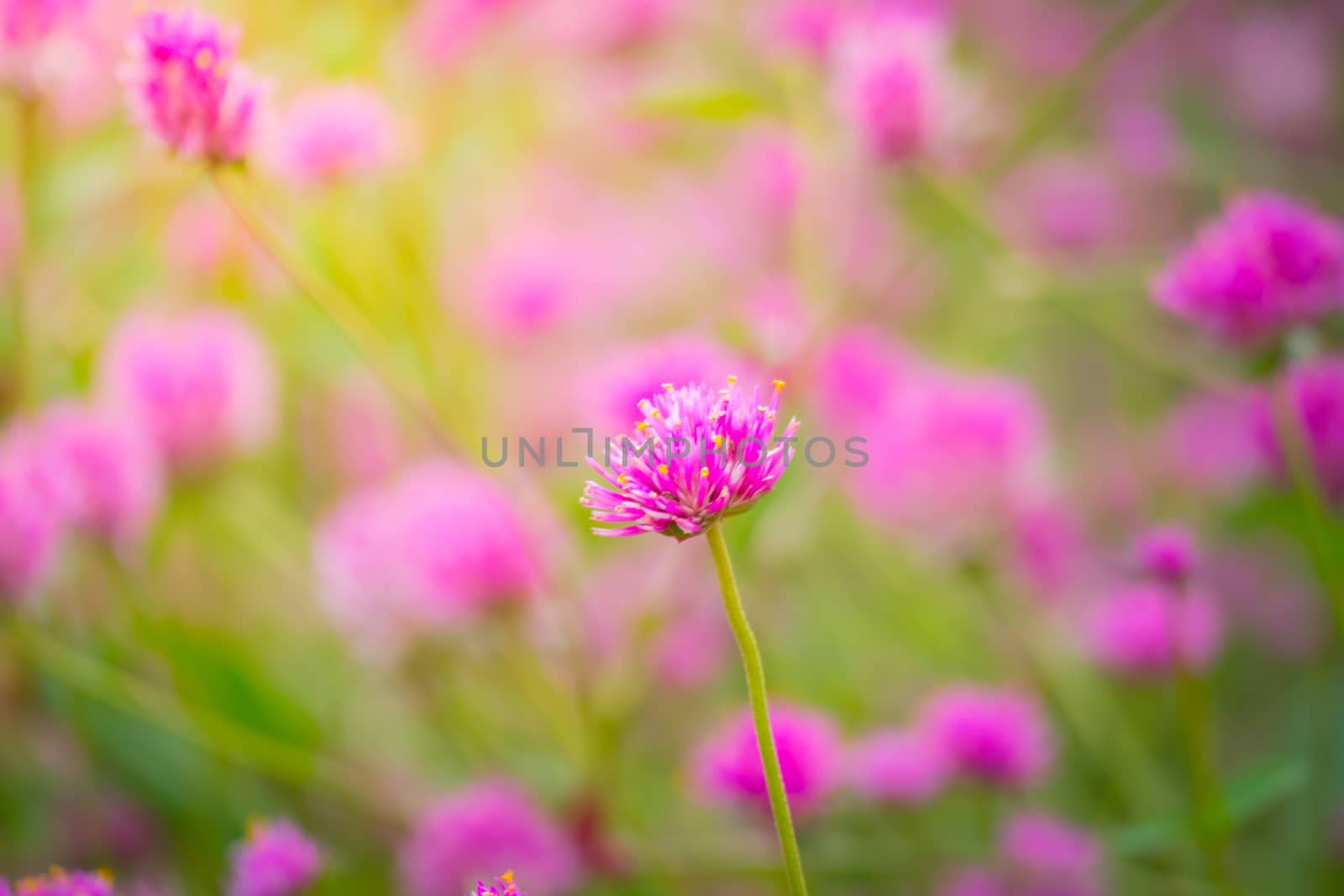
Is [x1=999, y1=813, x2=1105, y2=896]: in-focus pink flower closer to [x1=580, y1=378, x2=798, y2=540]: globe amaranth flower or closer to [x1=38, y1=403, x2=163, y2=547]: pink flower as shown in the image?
[x1=580, y1=378, x2=798, y2=540]: globe amaranth flower

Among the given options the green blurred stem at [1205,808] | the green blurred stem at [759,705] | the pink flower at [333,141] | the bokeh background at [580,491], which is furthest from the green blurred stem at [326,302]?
the green blurred stem at [1205,808]

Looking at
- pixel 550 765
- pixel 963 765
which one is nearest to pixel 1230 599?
pixel 963 765

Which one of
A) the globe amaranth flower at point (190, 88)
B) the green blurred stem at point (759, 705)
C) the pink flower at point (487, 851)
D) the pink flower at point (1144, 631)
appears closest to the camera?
the green blurred stem at point (759, 705)

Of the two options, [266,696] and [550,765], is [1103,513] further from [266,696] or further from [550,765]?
[266,696]

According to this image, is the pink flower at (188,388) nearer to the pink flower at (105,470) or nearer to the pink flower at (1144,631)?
the pink flower at (105,470)

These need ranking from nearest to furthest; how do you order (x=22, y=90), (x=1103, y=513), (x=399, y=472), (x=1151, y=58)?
1. (x=22, y=90)
2. (x=399, y=472)
3. (x=1103, y=513)
4. (x=1151, y=58)

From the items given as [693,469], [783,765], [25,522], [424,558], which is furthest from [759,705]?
[25,522]

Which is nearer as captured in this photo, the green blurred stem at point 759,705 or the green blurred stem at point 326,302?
the green blurred stem at point 759,705

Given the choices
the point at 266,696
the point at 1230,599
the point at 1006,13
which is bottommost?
the point at 266,696
